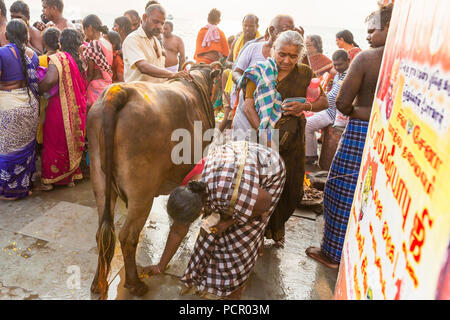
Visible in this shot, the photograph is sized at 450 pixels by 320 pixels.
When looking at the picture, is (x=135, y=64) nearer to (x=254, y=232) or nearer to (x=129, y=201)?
(x=129, y=201)

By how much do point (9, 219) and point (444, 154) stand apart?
3.69 meters

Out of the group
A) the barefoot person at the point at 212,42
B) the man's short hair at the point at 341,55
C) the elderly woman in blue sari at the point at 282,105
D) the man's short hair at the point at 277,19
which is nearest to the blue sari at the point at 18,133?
the elderly woman in blue sari at the point at 282,105

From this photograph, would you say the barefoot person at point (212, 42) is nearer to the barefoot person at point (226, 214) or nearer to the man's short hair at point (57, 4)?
the man's short hair at point (57, 4)

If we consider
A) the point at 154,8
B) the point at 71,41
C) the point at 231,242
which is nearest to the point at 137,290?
the point at 231,242

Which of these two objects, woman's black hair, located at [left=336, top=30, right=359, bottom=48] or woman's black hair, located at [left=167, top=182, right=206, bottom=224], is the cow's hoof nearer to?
woman's black hair, located at [left=167, top=182, right=206, bottom=224]

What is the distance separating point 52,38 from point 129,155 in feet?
8.23

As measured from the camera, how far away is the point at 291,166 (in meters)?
2.96

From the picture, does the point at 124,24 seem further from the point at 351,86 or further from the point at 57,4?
the point at 351,86

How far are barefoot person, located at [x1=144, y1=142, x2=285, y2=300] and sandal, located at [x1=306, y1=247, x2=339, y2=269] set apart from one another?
0.73m

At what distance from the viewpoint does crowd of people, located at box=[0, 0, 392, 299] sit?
7.20 feet

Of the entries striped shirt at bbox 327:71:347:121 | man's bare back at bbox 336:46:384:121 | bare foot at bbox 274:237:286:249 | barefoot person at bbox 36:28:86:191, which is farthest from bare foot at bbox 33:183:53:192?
striped shirt at bbox 327:71:347:121

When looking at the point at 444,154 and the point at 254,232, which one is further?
the point at 254,232
